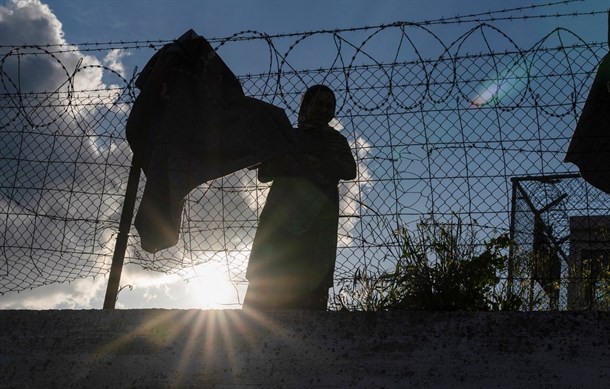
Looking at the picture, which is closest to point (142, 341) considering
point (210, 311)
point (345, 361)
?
point (210, 311)

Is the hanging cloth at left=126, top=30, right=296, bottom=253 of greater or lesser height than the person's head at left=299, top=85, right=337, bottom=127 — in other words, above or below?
below

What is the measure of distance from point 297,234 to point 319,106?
2.78ft

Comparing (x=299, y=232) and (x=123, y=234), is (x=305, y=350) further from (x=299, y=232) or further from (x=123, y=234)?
(x=123, y=234)

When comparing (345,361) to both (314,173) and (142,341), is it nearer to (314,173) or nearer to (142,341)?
(142,341)

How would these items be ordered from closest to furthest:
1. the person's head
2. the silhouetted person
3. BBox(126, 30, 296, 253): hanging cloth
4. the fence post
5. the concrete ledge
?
1. the concrete ledge
2. the fence post
3. BBox(126, 30, 296, 253): hanging cloth
4. the silhouetted person
5. the person's head

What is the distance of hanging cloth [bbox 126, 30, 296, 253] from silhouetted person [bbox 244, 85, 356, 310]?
287 mm

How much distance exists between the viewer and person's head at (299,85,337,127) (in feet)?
15.5

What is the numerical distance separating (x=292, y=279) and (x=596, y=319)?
1.86m

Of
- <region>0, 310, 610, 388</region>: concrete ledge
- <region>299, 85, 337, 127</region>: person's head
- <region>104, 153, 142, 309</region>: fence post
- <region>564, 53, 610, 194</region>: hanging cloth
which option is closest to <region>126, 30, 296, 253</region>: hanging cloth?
<region>104, 153, 142, 309</region>: fence post

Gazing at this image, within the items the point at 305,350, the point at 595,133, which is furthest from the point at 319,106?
the point at 305,350

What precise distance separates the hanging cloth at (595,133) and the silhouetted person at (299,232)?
4.35 ft

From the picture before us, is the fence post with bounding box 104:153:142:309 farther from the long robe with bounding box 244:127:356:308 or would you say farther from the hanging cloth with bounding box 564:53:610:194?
the hanging cloth with bounding box 564:53:610:194

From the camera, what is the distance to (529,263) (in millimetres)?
4422

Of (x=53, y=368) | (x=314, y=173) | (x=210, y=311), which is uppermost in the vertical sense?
(x=314, y=173)
